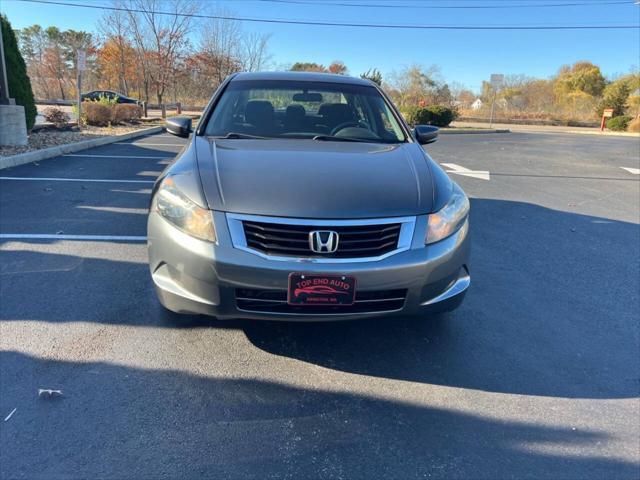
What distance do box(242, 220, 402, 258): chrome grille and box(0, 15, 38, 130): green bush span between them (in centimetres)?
1050

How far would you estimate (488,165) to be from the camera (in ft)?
36.1

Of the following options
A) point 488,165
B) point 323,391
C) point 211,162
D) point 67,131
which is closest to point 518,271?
point 323,391

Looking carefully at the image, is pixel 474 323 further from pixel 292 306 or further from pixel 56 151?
pixel 56 151

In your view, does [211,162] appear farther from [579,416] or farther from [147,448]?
[579,416]

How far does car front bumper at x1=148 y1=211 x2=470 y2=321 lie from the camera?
2.25m

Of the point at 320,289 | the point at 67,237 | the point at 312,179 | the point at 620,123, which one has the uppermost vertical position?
the point at 620,123

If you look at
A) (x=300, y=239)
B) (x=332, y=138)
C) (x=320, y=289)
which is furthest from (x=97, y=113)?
(x=320, y=289)

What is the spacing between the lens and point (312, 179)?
8.60 ft

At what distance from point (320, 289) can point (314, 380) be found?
570mm

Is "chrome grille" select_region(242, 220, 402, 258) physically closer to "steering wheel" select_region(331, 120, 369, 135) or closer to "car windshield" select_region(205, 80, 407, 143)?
"car windshield" select_region(205, 80, 407, 143)

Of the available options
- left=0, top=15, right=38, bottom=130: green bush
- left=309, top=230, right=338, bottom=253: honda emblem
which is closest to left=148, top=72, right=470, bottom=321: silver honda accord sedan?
left=309, top=230, right=338, bottom=253: honda emblem

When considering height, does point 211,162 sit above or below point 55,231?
above

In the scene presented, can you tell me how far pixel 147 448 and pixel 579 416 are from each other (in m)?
2.08

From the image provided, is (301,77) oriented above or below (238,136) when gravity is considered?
above
